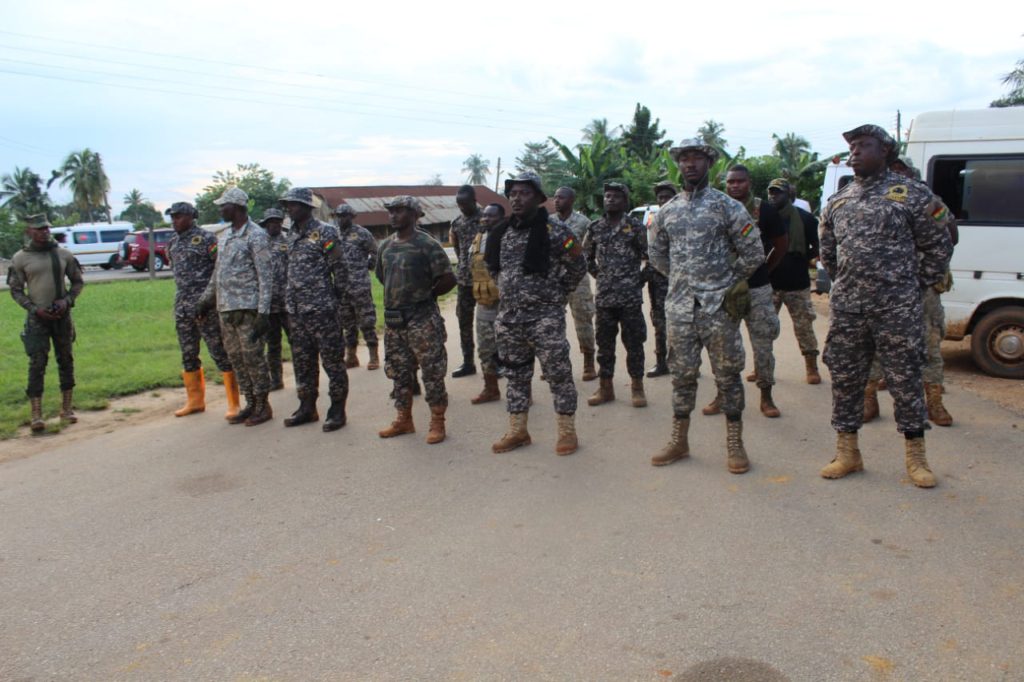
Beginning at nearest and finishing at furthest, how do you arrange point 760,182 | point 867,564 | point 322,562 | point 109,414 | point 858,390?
1. point 867,564
2. point 322,562
3. point 858,390
4. point 109,414
5. point 760,182

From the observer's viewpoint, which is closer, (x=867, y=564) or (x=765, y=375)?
(x=867, y=564)

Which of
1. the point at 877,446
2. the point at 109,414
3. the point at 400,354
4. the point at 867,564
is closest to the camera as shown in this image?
the point at 867,564

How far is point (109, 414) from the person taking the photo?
25.0 ft

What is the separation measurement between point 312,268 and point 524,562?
11.7 ft

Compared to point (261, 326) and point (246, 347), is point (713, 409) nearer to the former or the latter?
point (261, 326)

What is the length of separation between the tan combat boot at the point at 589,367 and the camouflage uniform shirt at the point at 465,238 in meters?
1.39

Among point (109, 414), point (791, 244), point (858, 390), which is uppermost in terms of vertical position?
point (791, 244)

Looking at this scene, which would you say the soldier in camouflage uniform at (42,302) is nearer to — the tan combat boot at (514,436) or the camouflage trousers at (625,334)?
the tan combat boot at (514,436)

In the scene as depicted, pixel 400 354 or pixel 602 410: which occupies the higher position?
pixel 400 354

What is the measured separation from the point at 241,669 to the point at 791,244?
5.69 m

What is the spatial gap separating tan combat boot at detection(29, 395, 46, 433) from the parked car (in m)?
25.4

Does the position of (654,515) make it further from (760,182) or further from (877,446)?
(760,182)

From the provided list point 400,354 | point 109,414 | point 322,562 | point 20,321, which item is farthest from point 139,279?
point 322,562

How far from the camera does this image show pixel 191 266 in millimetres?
7137
